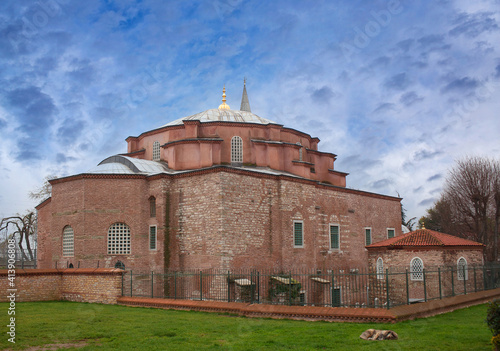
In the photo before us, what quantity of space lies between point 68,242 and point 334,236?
14256 mm

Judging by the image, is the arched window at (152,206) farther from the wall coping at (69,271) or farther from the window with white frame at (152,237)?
the wall coping at (69,271)

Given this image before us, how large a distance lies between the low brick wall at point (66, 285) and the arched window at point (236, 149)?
10048 millimetres

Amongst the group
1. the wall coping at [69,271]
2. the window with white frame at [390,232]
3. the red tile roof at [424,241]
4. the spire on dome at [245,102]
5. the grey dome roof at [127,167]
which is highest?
the spire on dome at [245,102]

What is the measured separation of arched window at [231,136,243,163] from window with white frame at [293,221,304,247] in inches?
184

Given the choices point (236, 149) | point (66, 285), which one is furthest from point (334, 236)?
point (66, 285)

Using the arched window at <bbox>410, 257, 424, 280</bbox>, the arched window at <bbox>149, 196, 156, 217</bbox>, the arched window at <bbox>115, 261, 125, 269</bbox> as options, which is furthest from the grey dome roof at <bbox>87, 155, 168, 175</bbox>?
the arched window at <bbox>410, 257, 424, 280</bbox>

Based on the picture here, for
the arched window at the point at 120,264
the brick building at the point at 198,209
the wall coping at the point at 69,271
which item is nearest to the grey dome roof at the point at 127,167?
the brick building at the point at 198,209

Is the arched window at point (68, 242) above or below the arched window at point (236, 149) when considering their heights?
below

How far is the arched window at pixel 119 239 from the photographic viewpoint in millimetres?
20438

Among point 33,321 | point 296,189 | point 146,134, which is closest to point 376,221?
point 296,189

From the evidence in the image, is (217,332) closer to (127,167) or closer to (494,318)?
(494,318)

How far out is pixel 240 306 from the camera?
1349 cm

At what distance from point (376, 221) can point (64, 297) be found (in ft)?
66.5

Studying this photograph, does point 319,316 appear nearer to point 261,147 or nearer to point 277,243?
point 277,243
